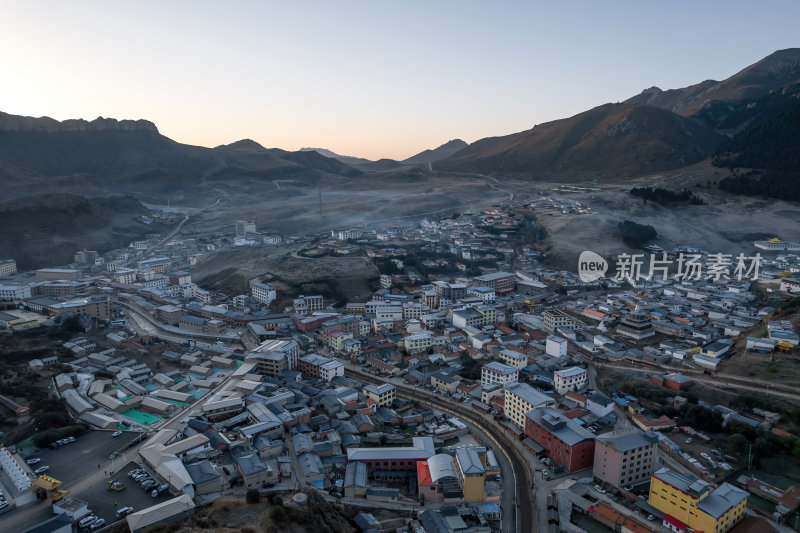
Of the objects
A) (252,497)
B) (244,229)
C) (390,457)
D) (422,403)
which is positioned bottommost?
(422,403)

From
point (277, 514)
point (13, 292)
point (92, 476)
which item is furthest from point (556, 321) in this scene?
point (13, 292)

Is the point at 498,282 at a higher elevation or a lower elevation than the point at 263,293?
lower

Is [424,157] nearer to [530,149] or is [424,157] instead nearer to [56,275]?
[530,149]

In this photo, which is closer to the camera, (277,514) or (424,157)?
(277,514)

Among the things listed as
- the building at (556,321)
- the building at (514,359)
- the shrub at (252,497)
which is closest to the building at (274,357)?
the building at (514,359)

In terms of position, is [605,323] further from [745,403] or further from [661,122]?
[661,122]

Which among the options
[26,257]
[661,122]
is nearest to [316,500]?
[26,257]
